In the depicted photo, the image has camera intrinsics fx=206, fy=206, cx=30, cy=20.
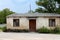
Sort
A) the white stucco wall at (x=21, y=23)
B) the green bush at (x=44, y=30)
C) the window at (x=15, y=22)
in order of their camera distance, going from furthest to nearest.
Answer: the window at (x=15, y=22) → the white stucco wall at (x=21, y=23) → the green bush at (x=44, y=30)

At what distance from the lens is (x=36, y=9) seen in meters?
60.0

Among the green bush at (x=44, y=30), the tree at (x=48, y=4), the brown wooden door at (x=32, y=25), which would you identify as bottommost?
the green bush at (x=44, y=30)

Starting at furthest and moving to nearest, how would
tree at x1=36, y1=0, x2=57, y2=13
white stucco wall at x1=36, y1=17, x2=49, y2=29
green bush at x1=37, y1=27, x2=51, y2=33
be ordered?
1. tree at x1=36, y1=0, x2=57, y2=13
2. white stucco wall at x1=36, y1=17, x2=49, y2=29
3. green bush at x1=37, y1=27, x2=51, y2=33

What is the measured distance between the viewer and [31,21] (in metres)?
37.7

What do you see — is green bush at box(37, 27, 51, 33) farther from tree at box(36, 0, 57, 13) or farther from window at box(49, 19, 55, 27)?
tree at box(36, 0, 57, 13)

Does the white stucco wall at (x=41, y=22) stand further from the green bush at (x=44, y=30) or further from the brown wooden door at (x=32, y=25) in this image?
the green bush at (x=44, y=30)

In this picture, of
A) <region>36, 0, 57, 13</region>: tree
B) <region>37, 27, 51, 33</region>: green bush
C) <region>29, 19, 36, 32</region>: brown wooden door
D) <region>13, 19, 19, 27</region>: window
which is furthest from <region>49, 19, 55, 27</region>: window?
<region>36, 0, 57, 13</region>: tree

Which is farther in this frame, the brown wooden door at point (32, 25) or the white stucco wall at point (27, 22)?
the brown wooden door at point (32, 25)

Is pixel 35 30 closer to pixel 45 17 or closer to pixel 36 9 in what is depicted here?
pixel 45 17

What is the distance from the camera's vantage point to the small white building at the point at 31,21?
36781 millimetres

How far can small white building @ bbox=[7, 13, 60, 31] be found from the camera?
36.8 meters

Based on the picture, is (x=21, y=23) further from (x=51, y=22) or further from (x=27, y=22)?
(x=51, y=22)

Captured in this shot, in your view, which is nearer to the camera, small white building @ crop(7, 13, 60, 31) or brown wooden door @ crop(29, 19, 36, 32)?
small white building @ crop(7, 13, 60, 31)

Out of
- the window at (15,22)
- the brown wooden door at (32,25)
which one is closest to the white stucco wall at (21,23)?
the window at (15,22)
